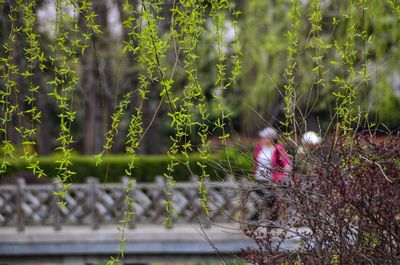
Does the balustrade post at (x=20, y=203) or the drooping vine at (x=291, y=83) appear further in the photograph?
the balustrade post at (x=20, y=203)

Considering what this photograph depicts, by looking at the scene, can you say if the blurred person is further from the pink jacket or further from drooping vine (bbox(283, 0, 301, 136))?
drooping vine (bbox(283, 0, 301, 136))

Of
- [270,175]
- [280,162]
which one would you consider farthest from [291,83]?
[270,175]

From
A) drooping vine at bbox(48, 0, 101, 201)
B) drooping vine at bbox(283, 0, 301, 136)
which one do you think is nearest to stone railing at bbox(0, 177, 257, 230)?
drooping vine at bbox(283, 0, 301, 136)

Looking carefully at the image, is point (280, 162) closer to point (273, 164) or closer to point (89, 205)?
point (273, 164)

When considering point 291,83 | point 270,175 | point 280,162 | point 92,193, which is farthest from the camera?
point 92,193

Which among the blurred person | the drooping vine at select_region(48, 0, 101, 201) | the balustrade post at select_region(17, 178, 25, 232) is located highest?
the balustrade post at select_region(17, 178, 25, 232)

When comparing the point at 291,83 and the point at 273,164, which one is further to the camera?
the point at 291,83

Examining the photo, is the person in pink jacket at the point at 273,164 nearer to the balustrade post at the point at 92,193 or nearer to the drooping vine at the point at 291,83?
the drooping vine at the point at 291,83

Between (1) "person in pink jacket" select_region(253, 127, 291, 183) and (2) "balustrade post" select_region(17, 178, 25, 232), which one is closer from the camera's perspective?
(1) "person in pink jacket" select_region(253, 127, 291, 183)

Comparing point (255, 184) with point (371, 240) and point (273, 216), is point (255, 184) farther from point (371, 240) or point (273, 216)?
point (371, 240)

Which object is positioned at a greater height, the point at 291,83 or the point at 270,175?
the point at 291,83

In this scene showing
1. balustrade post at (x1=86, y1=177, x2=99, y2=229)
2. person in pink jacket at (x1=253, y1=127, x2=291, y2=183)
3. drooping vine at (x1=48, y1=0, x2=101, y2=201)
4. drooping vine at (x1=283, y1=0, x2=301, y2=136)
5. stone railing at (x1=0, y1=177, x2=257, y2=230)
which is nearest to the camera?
person in pink jacket at (x1=253, y1=127, x2=291, y2=183)

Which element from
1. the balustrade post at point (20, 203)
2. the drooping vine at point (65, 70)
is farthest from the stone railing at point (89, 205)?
the drooping vine at point (65, 70)

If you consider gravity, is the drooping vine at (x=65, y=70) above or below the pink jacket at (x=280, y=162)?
above
